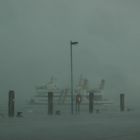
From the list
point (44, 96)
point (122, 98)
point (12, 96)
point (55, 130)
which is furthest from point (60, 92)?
point (55, 130)

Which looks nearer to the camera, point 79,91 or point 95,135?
point 95,135

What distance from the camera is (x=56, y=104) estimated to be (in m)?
80.1

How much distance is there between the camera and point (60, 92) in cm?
8294

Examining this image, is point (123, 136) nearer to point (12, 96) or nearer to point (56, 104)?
point (12, 96)

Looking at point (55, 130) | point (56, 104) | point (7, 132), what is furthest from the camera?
point (56, 104)

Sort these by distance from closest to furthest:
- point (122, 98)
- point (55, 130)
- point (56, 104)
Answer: point (55, 130) → point (122, 98) → point (56, 104)

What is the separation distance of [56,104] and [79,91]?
5611 millimetres

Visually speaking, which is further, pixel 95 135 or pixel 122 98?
pixel 122 98

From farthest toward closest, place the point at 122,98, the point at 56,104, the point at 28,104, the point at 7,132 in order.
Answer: the point at 28,104 → the point at 56,104 → the point at 122,98 → the point at 7,132

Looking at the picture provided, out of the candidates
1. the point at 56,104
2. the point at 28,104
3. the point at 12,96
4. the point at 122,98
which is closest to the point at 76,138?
the point at 12,96

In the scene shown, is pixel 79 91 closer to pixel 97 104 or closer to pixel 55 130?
pixel 97 104

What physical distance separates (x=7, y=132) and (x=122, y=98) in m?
49.6

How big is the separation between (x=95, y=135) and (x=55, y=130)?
1.33 meters

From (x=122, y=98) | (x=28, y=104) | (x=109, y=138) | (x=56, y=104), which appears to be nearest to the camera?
(x=109, y=138)
